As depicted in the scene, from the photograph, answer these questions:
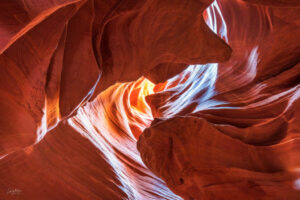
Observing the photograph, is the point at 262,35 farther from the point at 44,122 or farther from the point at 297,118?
the point at 44,122

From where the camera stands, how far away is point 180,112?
4035mm

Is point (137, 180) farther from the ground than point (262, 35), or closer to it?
closer to it

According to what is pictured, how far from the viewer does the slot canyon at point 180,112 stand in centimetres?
244

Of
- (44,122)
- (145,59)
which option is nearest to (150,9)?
(145,59)

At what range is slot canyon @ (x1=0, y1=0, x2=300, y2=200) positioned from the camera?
2.44 meters

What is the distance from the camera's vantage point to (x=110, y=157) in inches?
156

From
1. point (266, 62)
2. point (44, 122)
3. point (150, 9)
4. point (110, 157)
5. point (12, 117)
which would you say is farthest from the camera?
point (110, 157)

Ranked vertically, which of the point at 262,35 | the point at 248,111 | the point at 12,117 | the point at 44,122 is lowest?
the point at 248,111

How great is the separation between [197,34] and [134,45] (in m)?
0.91

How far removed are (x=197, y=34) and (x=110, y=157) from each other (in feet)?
7.55

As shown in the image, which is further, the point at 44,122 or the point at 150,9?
the point at 150,9

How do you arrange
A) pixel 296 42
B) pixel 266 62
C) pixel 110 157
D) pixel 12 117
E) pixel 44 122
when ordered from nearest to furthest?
pixel 12 117, pixel 44 122, pixel 296 42, pixel 266 62, pixel 110 157

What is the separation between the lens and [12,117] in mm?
1652

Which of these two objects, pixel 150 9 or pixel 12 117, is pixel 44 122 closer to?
pixel 12 117
